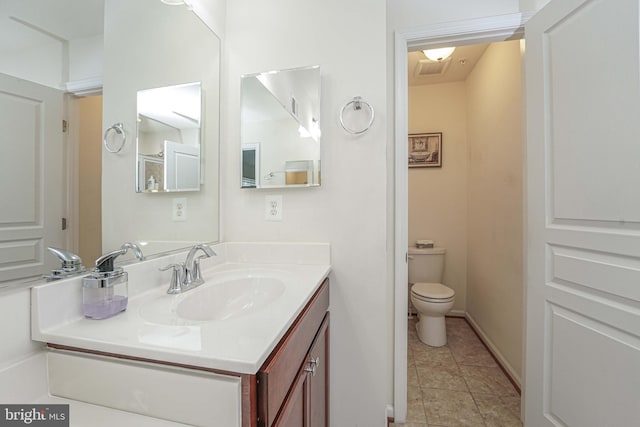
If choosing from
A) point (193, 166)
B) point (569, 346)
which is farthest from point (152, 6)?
point (569, 346)

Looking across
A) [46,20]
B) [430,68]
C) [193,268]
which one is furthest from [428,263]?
[46,20]

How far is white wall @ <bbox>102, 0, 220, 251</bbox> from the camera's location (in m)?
0.77

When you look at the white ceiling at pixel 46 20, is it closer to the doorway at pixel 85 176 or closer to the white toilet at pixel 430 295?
the doorway at pixel 85 176

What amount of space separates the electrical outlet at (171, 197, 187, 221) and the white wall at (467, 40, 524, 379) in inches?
74.2

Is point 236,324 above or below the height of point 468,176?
below

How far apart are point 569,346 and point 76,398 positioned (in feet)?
5.64

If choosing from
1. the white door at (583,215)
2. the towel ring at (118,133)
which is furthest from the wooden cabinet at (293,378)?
the white door at (583,215)

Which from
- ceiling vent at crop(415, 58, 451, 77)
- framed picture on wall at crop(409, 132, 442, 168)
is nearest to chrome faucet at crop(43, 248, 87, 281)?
ceiling vent at crop(415, 58, 451, 77)

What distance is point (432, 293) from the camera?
219cm

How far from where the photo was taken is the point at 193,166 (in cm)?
117

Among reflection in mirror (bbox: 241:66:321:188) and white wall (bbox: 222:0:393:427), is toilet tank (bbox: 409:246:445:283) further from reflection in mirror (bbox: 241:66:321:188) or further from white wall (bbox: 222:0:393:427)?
reflection in mirror (bbox: 241:66:321:188)

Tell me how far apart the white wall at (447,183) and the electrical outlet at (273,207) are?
2.02 meters

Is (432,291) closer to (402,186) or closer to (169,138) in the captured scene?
(402,186)

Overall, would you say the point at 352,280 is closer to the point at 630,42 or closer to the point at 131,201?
the point at 131,201
